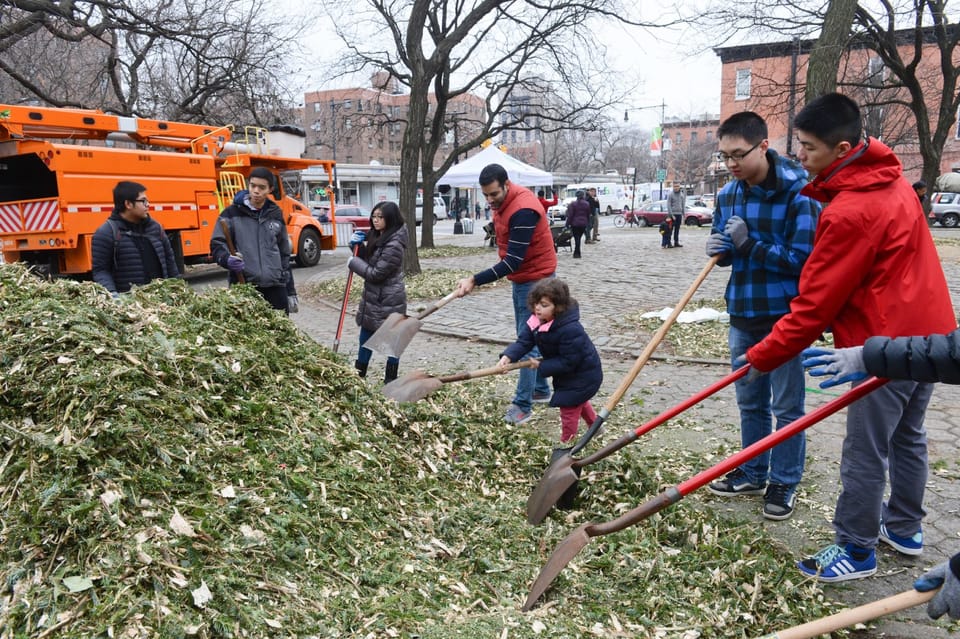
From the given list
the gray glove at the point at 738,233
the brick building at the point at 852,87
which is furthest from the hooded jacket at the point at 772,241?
the brick building at the point at 852,87

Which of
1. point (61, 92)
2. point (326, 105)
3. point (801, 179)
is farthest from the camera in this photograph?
point (326, 105)

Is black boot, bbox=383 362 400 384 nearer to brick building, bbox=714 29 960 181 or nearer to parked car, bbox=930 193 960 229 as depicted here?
brick building, bbox=714 29 960 181

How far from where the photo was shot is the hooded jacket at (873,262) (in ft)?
8.65

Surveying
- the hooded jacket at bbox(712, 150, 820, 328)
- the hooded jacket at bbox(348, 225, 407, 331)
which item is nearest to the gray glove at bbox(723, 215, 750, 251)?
the hooded jacket at bbox(712, 150, 820, 328)

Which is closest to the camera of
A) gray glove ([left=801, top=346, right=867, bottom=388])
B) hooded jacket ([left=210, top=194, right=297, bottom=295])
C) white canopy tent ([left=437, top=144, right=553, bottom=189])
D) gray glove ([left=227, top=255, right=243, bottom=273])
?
gray glove ([left=801, top=346, right=867, bottom=388])

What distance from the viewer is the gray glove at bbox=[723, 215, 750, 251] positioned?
3.50 m

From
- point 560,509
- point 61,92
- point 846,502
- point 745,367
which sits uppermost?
point 61,92

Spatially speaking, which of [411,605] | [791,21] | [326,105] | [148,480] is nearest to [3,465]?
[148,480]

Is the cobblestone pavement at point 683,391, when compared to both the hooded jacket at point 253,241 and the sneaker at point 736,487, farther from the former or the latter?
the hooded jacket at point 253,241

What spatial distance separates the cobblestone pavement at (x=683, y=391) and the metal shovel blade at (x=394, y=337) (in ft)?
0.95

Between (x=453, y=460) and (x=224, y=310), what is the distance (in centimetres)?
178

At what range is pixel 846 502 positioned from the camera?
3002mm

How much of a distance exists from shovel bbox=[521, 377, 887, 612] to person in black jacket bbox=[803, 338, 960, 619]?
17cm

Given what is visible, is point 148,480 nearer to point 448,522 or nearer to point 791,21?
point 448,522
